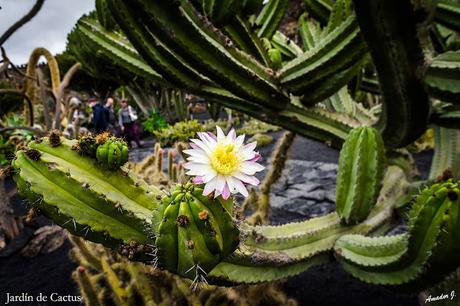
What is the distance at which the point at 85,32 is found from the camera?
2.49m

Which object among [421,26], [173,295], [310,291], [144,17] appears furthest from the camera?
[310,291]

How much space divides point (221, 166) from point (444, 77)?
1056 millimetres

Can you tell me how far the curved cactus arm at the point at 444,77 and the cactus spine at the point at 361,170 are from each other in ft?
1.08

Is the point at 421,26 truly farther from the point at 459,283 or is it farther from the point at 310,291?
the point at 310,291

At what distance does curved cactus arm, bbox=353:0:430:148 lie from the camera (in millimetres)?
1320

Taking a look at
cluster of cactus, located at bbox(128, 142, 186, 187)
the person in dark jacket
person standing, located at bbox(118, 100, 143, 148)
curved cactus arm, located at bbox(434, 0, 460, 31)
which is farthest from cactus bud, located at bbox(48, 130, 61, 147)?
person standing, located at bbox(118, 100, 143, 148)

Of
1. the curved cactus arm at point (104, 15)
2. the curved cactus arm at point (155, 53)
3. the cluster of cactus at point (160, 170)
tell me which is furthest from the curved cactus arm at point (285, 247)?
the curved cactus arm at point (104, 15)

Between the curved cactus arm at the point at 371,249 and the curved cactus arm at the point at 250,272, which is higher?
the curved cactus arm at the point at 250,272

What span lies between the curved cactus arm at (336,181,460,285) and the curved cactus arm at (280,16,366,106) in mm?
1027

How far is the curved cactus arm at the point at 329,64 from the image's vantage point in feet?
6.58

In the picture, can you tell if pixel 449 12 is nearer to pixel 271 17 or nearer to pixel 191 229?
pixel 271 17

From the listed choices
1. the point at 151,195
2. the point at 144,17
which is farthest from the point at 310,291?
the point at 144,17

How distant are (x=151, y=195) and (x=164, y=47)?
32.5 inches

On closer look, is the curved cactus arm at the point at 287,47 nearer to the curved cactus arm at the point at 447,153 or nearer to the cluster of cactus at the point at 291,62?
the cluster of cactus at the point at 291,62
